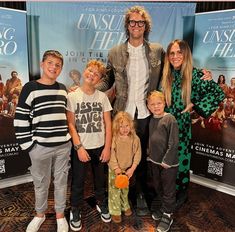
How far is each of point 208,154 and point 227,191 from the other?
17.2 inches

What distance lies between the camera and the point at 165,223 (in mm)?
2174

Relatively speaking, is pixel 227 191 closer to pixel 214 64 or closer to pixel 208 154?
pixel 208 154

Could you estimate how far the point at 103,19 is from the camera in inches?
109

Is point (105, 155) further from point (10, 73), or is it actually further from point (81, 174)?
point (10, 73)

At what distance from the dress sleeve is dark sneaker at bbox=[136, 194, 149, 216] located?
0.98 metres

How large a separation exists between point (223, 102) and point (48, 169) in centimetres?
190

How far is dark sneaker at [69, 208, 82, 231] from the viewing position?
7.11ft

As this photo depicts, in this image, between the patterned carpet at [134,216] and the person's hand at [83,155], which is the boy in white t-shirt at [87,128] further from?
the patterned carpet at [134,216]

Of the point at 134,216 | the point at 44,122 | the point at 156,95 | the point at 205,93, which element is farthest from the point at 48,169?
the point at 205,93

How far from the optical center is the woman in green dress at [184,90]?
7.13 feet

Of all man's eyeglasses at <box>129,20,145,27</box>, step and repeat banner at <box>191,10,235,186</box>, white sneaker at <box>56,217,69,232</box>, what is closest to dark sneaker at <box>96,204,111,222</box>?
white sneaker at <box>56,217,69,232</box>

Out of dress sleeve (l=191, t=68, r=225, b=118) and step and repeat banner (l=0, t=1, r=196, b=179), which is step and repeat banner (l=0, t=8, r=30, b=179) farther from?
dress sleeve (l=191, t=68, r=225, b=118)

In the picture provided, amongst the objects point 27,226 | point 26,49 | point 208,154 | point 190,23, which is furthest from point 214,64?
point 27,226

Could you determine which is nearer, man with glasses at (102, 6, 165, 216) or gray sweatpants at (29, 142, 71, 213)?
gray sweatpants at (29, 142, 71, 213)
